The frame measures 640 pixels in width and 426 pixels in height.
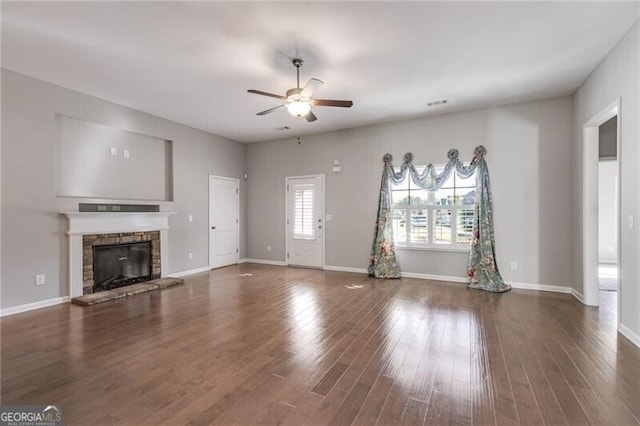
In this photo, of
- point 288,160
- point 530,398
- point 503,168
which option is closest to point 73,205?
point 288,160

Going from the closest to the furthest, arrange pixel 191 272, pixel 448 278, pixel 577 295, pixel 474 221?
pixel 577 295 < pixel 474 221 < pixel 448 278 < pixel 191 272

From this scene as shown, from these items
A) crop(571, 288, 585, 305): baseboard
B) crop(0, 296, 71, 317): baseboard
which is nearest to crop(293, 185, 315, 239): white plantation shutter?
crop(0, 296, 71, 317): baseboard

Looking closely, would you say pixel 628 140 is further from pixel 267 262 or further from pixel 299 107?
pixel 267 262

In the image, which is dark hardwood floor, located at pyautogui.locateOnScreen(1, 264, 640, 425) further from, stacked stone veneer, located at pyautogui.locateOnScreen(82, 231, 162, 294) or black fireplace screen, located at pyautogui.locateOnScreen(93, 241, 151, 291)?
black fireplace screen, located at pyautogui.locateOnScreen(93, 241, 151, 291)

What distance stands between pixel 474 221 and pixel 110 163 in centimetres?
629

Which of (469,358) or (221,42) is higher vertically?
(221,42)

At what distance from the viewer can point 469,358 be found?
8.66ft

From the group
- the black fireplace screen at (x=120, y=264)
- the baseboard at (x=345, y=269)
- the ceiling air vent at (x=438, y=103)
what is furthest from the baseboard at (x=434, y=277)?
the black fireplace screen at (x=120, y=264)

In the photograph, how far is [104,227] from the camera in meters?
4.82

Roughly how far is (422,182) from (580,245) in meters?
2.50

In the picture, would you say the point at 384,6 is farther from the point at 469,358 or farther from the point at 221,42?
the point at 469,358

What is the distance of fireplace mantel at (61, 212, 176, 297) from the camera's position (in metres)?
4.39

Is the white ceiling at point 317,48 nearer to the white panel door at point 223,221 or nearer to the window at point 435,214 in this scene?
the window at point 435,214

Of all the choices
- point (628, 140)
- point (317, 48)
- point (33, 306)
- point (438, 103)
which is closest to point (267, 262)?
point (33, 306)
